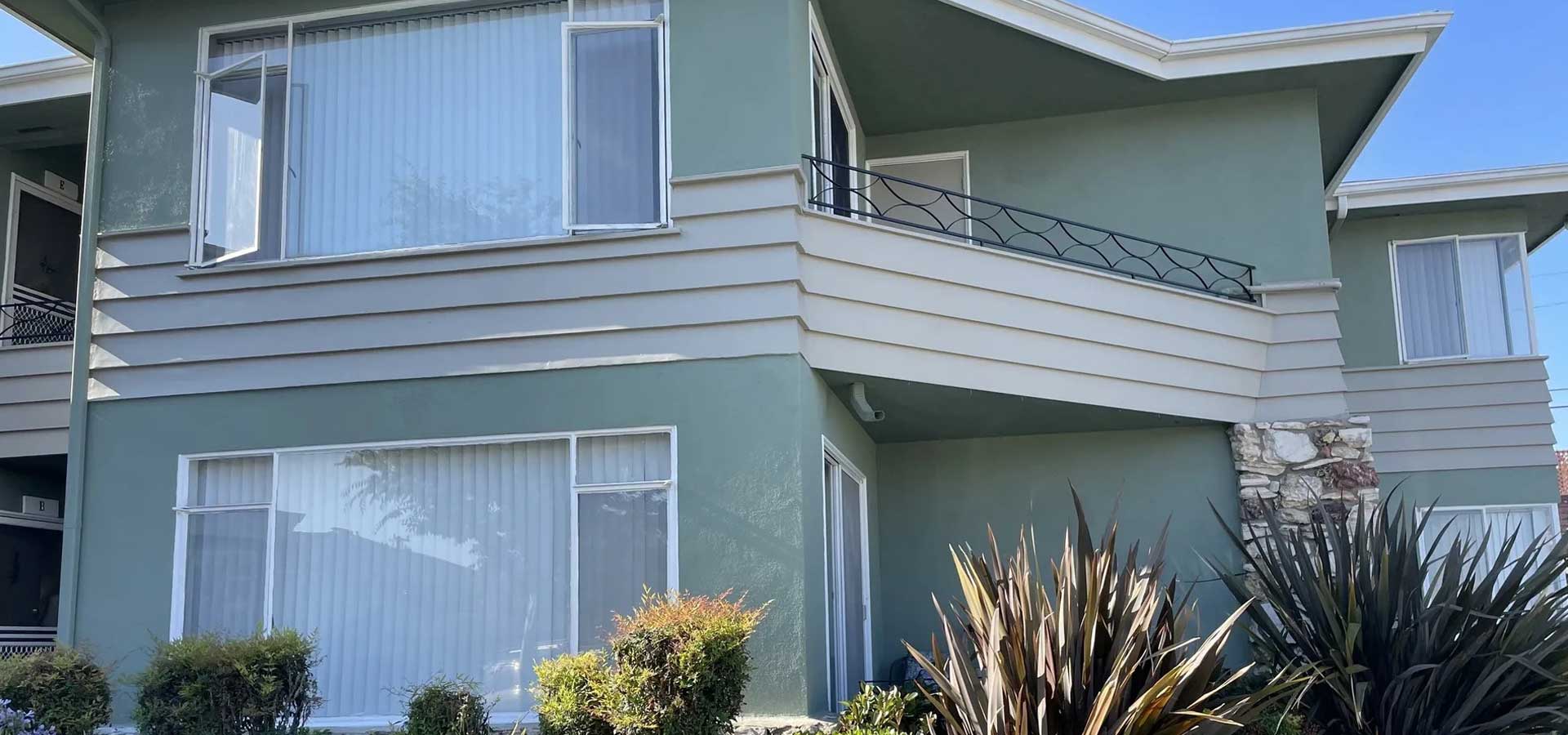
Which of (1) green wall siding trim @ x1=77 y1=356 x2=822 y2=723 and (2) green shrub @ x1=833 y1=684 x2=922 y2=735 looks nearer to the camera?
(2) green shrub @ x1=833 y1=684 x2=922 y2=735

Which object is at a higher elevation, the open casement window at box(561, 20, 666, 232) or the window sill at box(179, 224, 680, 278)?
the open casement window at box(561, 20, 666, 232)

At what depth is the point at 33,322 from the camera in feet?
43.6

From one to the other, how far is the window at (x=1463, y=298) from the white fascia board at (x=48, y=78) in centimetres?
1336

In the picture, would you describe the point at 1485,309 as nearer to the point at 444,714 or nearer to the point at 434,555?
the point at 434,555

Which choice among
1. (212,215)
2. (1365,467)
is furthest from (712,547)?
(1365,467)

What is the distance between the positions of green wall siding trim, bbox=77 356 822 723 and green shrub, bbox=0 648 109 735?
0.71 m

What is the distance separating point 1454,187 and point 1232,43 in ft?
15.1

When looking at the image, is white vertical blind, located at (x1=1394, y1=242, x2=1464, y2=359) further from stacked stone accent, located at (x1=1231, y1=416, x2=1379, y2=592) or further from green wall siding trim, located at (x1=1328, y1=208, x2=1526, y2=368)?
stacked stone accent, located at (x1=1231, y1=416, x2=1379, y2=592)

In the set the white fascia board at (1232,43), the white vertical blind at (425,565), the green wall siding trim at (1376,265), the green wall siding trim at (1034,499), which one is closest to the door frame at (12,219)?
the white vertical blind at (425,565)

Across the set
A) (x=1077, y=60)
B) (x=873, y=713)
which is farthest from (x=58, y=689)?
(x=1077, y=60)

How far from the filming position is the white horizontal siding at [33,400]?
1198 cm

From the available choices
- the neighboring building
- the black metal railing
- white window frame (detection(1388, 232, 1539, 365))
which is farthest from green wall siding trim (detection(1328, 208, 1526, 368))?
the black metal railing

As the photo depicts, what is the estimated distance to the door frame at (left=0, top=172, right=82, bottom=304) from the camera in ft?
43.6

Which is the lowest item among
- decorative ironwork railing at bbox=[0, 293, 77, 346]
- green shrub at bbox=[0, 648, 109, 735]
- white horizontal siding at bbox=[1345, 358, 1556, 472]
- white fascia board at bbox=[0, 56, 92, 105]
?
green shrub at bbox=[0, 648, 109, 735]
